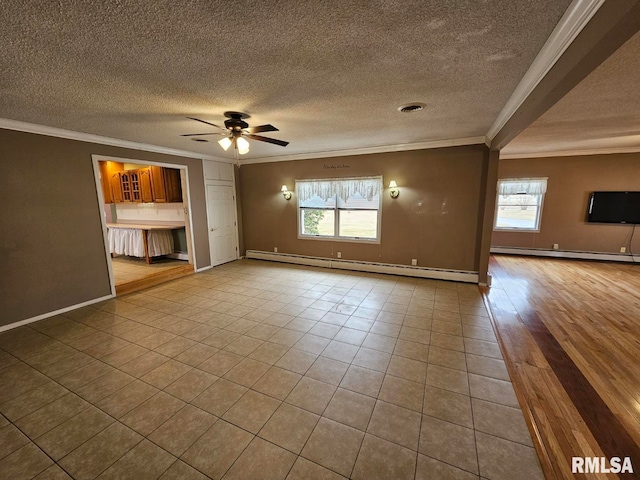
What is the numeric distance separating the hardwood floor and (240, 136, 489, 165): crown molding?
256cm

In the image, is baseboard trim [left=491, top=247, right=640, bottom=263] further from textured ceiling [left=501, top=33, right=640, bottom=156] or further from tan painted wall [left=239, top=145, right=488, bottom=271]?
tan painted wall [left=239, top=145, right=488, bottom=271]

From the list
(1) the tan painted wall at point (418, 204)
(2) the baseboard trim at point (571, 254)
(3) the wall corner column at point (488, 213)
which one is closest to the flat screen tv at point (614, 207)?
(2) the baseboard trim at point (571, 254)

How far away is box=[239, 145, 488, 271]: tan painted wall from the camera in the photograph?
14.7 feet

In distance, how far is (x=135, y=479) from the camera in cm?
146

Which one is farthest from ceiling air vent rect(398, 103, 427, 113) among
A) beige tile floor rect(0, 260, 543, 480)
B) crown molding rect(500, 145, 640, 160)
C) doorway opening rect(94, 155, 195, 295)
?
crown molding rect(500, 145, 640, 160)

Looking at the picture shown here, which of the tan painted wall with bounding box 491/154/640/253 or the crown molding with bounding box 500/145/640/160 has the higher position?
the crown molding with bounding box 500/145/640/160

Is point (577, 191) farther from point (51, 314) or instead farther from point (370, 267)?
point (51, 314)

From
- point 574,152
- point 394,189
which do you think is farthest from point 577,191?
point 394,189

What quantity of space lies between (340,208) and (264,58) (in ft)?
12.9

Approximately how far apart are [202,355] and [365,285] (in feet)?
9.51

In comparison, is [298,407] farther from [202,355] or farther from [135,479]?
[202,355]

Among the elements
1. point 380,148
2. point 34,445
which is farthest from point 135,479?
point 380,148

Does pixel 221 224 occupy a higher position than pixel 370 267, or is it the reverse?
pixel 221 224

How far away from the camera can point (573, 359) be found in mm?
2484
